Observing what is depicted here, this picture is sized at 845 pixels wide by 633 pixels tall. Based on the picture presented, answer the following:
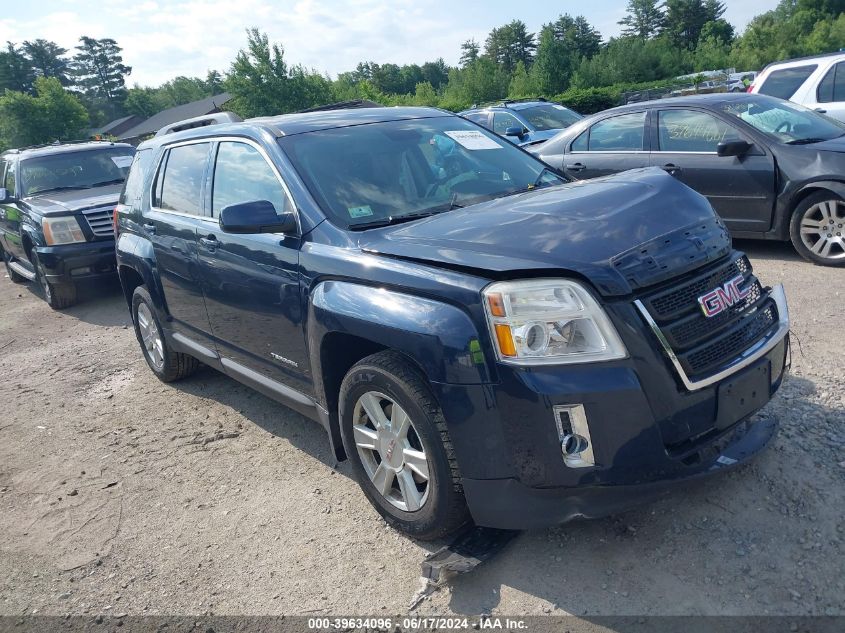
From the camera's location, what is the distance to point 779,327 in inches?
118

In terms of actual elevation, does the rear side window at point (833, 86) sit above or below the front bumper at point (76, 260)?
above

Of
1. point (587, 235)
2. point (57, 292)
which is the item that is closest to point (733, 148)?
point (587, 235)

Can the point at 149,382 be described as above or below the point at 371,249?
below

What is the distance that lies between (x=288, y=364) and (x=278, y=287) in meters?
0.44

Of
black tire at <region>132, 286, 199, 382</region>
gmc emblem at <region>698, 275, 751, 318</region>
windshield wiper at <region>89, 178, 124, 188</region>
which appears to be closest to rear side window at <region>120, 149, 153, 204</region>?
black tire at <region>132, 286, 199, 382</region>

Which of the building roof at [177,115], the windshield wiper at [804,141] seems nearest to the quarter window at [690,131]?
the windshield wiper at [804,141]

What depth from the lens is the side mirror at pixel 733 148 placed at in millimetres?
6461

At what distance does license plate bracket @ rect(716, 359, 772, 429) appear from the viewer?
8.73ft

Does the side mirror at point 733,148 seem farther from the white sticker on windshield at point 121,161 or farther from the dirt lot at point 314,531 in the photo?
the white sticker on windshield at point 121,161

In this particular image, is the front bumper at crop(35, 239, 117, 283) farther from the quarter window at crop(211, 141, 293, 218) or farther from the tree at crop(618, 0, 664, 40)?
the tree at crop(618, 0, 664, 40)

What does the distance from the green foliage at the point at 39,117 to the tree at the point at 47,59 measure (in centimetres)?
4701

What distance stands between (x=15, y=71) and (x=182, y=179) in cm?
11147

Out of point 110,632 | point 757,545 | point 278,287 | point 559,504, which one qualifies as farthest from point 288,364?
point 757,545

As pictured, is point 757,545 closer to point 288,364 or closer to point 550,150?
point 288,364
